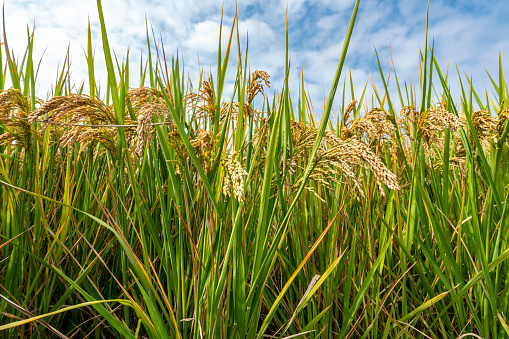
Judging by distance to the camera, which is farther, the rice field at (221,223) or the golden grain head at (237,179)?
the rice field at (221,223)

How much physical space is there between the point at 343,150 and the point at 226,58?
707 millimetres

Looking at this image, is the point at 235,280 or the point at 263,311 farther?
the point at 263,311

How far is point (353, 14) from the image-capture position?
3.05 ft

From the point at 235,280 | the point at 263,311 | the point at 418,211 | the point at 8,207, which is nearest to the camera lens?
the point at 235,280

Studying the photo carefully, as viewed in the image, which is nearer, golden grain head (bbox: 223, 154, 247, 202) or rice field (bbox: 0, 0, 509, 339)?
golden grain head (bbox: 223, 154, 247, 202)

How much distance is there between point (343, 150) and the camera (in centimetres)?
112

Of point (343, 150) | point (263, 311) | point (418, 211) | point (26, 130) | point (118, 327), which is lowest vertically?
point (263, 311)

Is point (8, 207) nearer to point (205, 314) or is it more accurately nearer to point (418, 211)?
point (205, 314)

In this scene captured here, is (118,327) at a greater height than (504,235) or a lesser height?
lesser

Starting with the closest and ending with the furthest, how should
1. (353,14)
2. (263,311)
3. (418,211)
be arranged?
1. (353,14)
2. (418,211)
3. (263,311)

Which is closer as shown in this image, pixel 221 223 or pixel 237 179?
pixel 237 179

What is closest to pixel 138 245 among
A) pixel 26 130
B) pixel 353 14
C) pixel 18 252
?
pixel 18 252

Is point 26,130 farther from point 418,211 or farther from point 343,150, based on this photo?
point 418,211

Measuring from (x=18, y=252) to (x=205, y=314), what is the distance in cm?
100
